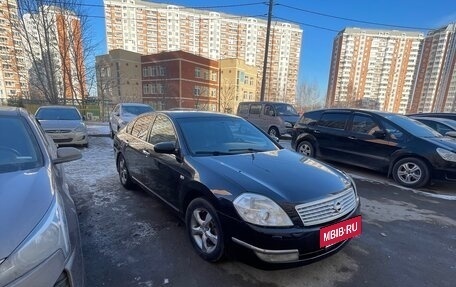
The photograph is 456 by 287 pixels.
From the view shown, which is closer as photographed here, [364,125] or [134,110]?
[364,125]

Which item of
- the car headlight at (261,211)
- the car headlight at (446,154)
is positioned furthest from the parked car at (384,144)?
the car headlight at (261,211)

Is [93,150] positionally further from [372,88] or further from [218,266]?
[372,88]

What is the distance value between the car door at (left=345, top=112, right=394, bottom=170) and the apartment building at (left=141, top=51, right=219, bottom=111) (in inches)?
1366

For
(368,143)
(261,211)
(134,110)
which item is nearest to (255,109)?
(134,110)

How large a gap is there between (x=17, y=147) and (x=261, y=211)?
7.42ft

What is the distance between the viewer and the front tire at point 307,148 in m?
6.89

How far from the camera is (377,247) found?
288cm

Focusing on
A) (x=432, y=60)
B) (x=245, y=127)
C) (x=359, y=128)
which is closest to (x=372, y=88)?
(x=432, y=60)

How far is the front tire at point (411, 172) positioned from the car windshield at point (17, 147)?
240 inches

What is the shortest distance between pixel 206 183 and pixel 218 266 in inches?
32.8

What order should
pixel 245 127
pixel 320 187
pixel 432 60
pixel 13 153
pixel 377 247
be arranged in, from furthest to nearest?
pixel 432 60 → pixel 245 127 → pixel 377 247 → pixel 320 187 → pixel 13 153

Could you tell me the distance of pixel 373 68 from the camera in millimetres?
49125

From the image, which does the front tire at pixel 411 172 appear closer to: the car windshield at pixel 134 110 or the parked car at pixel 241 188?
the parked car at pixel 241 188

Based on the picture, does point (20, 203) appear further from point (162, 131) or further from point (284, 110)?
point (284, 110)
